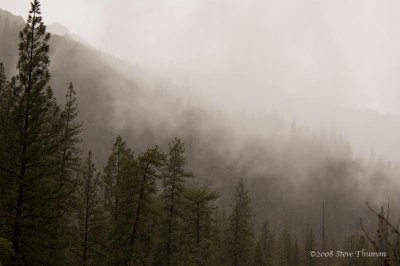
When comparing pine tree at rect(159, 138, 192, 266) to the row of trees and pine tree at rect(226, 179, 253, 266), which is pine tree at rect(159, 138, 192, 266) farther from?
pine tree at rect(226, 179, 253, 266)

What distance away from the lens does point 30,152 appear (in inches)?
673

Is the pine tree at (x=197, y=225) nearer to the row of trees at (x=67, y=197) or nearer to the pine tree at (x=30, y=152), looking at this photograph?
the row of trees at (x=67, y=197)

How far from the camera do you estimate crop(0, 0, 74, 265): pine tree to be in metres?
17.2

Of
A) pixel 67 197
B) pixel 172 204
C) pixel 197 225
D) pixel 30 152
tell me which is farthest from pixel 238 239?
pixel 30 152

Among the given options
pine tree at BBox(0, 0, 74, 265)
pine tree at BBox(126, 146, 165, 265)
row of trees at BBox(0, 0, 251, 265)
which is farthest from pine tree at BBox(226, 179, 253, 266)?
pine tree at BBox(0, 0, 74, 265)

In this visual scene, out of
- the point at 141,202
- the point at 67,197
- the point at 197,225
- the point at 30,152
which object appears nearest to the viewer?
the point at 30,152

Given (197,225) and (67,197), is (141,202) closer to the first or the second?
(67,197)

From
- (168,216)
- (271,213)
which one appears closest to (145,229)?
(168,216)

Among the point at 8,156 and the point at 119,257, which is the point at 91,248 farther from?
the point at 8,156

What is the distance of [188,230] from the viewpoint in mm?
32875

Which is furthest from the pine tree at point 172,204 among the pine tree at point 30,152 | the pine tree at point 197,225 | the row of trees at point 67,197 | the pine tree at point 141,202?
the pine tree at point 30,152

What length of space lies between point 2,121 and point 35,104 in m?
1.75

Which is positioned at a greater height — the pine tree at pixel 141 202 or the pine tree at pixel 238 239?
the pine tree at pixel 141 202

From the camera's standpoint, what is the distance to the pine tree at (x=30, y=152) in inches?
676
